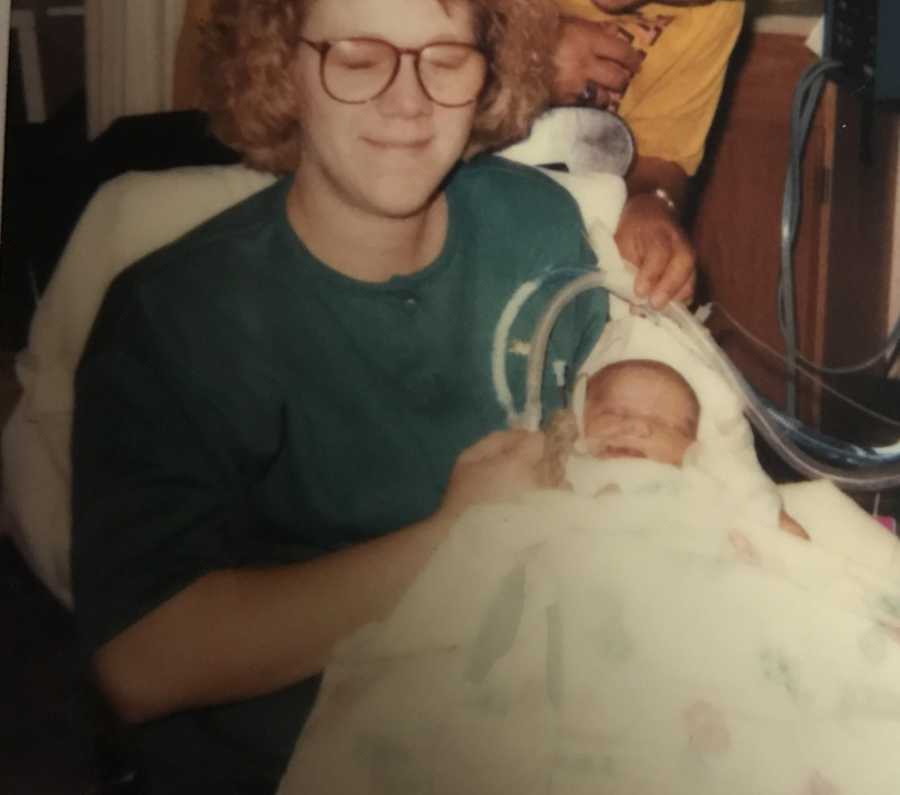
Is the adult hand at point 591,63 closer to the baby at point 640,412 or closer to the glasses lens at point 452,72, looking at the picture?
the glasses lens at point 452,72

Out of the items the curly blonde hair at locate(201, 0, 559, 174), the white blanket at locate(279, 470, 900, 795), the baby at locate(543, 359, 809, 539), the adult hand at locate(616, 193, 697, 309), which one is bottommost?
the white blanket at locate(279, 470, 900, 795)

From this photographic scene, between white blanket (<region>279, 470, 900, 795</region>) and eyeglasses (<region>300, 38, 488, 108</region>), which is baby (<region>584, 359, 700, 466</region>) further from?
eyeglasses (<region>300, 38, 488, 108</region>)

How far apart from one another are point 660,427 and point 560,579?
0.48ft

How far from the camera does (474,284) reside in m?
0.81

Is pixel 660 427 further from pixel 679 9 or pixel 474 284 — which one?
pixel 679 9

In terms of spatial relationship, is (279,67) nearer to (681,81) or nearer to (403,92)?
(403,92)

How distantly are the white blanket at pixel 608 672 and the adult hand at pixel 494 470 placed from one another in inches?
0.4

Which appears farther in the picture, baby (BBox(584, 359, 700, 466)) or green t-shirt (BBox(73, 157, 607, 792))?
baby (BBox(584, 359, 700, 466))

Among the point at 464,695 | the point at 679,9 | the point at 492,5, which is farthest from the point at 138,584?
the point at 679,9

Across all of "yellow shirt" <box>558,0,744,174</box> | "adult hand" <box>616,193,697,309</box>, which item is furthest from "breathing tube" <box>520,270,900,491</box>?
"yellow shirt" <box>558,0,744,174</box>

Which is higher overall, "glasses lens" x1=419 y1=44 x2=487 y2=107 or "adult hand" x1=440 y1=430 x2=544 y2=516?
"glasses lens" x1=419 y1=44 x2=487 y2=107

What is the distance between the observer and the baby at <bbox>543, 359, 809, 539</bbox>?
793 mm

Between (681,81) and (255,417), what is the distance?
0.43 metres

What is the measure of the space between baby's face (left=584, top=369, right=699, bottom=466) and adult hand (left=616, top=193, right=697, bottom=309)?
0.07 meters
